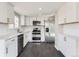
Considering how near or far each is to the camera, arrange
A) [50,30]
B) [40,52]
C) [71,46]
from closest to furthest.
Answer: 1. [71,46]
2. [40,52]
3. [50,30]

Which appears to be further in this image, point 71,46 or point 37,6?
point 37,6

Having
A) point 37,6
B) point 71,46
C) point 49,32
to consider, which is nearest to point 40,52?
point 37,6

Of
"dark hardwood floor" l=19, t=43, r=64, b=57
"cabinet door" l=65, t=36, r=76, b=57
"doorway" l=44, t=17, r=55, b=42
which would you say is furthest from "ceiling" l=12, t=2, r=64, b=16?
"doorway" l=44, t=17, r=55, b=42

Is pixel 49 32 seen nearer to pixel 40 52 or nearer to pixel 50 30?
pixel 50 30

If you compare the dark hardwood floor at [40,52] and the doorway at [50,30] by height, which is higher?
the doorway at [50,30]

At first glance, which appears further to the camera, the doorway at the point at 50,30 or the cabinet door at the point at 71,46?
the doorway at the point at 50,30

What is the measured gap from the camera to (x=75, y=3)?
9.52 feet

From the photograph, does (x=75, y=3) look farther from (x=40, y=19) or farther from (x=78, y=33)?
(x=40, y=19)

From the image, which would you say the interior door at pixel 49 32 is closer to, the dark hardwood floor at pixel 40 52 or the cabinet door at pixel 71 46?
the dark hardwood floor at pixel 40 52

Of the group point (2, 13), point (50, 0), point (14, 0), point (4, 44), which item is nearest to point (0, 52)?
point (4, 44)

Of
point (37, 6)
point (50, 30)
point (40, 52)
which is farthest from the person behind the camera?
point (50, 30)

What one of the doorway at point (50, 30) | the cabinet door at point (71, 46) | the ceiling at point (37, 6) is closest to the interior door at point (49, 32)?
the doorway at point (50, 30)

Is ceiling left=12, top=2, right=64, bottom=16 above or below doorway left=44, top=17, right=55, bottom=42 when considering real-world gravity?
above

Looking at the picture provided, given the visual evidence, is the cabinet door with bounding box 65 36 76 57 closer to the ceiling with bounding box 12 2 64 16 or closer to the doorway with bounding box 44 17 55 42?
the ceiling with bounding box 12 2 64 16
